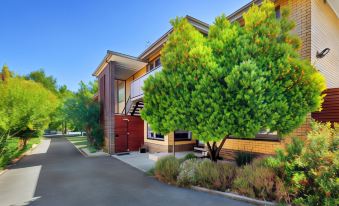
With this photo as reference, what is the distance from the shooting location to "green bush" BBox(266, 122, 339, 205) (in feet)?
12.3

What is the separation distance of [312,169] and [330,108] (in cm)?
360

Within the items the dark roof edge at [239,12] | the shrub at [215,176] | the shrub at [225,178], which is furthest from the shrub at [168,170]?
the dark roof edge at [239,12]

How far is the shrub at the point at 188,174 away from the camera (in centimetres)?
610

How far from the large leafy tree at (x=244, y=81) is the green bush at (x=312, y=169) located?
925mm

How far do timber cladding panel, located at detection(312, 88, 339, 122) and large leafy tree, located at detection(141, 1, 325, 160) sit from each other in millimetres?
Answer: 1417

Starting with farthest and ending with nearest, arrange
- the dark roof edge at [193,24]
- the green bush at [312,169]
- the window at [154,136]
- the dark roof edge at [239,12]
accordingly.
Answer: the window at [154,136], the dark roof edge at [193,24], the dark roof edge at [239,12], the green bush at [312,169]

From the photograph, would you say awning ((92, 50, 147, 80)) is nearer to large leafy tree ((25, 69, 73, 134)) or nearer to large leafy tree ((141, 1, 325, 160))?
large leafy tree ((141, 1, 325, 160))

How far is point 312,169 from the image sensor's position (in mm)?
4055

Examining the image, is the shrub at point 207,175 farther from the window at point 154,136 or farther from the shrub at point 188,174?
the window at point 154,136

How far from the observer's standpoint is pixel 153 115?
661 centimetres

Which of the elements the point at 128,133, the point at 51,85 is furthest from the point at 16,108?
the point at 51,85

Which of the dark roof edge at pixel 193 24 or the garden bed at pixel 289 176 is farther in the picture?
the dark roof edge at pixel 193 24

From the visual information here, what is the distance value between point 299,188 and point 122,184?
539cm

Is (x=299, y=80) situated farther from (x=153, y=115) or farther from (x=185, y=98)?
(x=153, y=115)
